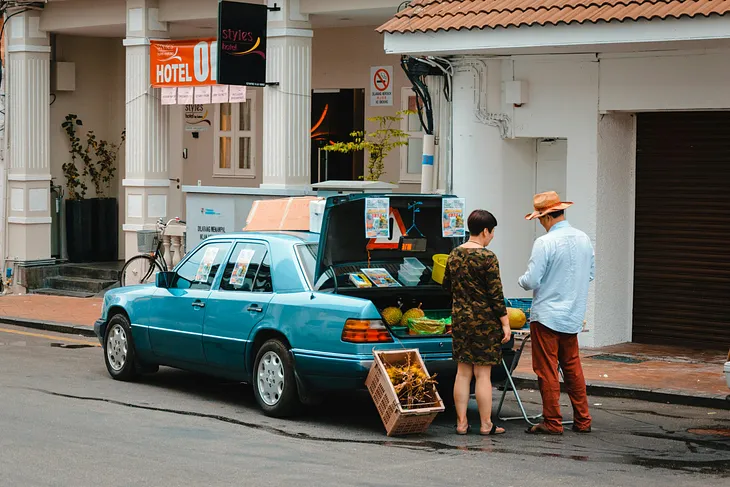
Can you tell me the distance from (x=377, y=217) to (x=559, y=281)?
158 cm

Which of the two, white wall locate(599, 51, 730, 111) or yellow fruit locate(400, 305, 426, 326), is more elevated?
white wall locate(599, 51, 730, 111)

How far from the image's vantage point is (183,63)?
18.3m

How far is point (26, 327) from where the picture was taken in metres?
17.0

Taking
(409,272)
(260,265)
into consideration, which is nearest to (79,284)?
(260,265)

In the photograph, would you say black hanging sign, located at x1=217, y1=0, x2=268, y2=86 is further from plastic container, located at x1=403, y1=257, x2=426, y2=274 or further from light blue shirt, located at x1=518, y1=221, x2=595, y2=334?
light blue shirt, located at x1=518, y1=221, x2=595, y2=334

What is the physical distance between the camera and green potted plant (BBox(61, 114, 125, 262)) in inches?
862

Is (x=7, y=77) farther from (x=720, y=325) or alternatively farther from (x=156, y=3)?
(x=720, y=325)

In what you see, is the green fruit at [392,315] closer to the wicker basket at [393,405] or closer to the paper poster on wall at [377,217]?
the wicker basket at [393,405]

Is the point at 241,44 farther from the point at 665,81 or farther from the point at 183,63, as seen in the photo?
the point at 665,81

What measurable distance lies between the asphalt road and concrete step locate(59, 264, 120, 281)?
30.3 ft

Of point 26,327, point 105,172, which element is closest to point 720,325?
point 26,327

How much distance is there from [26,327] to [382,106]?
20.9 feet

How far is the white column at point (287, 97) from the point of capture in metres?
17.2

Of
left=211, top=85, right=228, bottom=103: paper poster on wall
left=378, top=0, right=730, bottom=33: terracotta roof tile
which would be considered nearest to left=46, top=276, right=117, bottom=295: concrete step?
left=211, top=85, right=228, bottom=103: paper poster on wall
